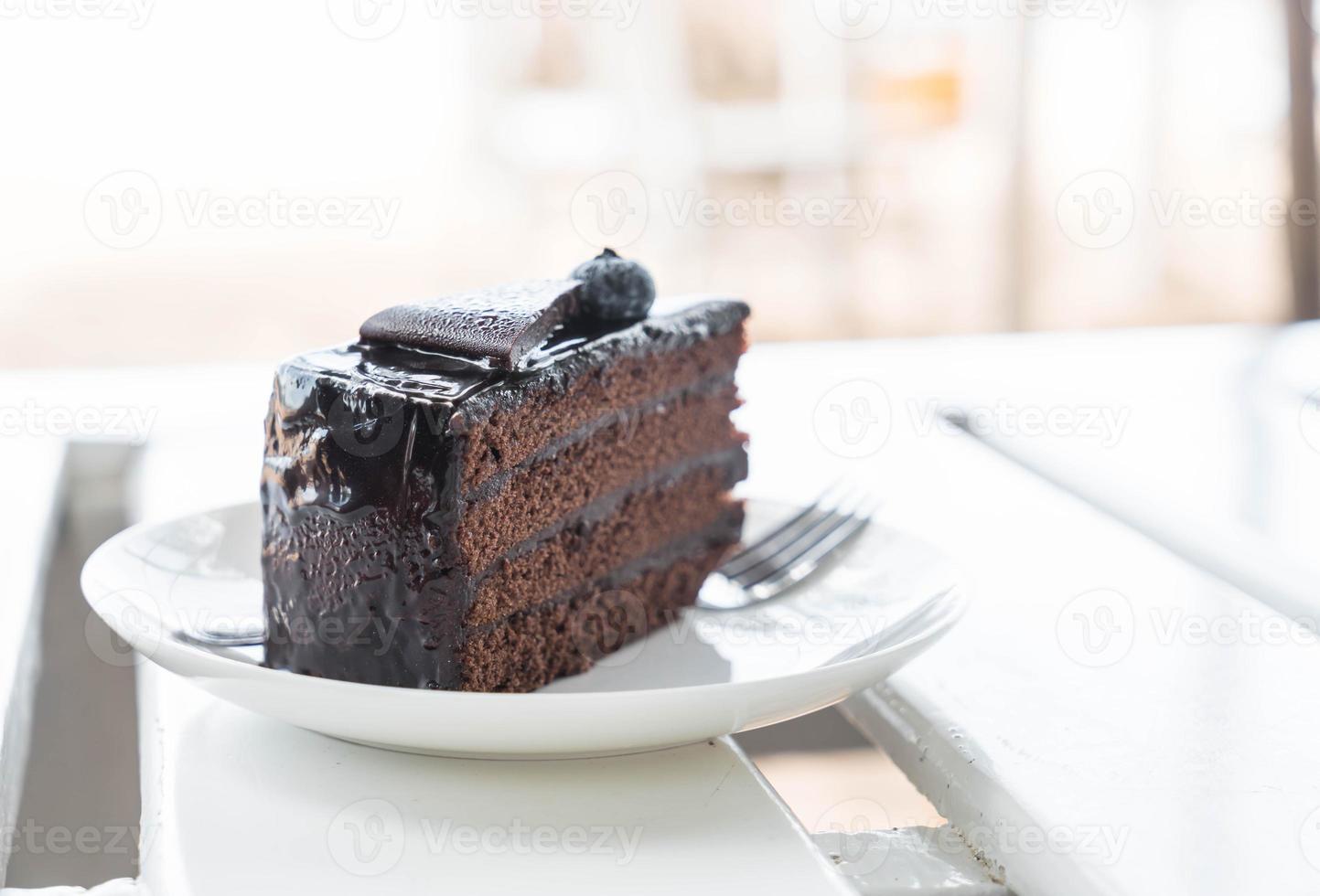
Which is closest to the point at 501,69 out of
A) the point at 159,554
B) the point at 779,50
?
the point at 779,50

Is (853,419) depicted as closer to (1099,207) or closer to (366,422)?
(366,422)
